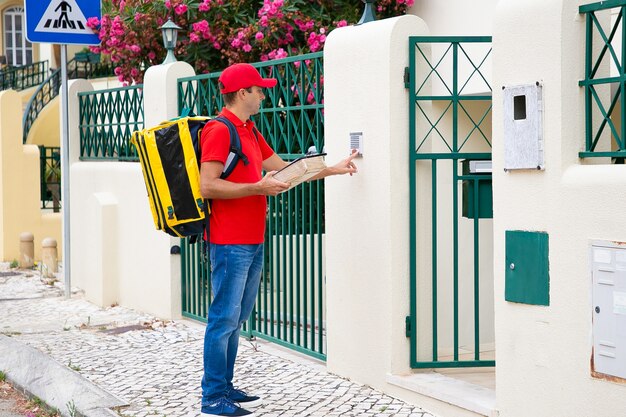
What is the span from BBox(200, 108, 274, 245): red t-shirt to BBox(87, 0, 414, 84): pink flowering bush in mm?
4330

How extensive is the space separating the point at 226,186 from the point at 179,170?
0.42m

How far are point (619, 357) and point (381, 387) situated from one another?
2236 millimetres

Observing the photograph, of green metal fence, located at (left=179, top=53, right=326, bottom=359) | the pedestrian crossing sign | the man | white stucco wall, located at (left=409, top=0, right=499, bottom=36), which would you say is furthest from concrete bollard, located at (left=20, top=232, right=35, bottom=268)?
the man

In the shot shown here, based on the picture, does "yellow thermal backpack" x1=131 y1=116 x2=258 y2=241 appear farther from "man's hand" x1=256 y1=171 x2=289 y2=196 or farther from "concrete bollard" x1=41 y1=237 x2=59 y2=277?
"concrete bollard" x1=41 y1=237 x2=59 y2=277

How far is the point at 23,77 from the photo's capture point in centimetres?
2898

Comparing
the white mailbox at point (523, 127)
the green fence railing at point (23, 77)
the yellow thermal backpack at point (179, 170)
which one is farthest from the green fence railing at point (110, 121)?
the green fence railing at point (23, 77)

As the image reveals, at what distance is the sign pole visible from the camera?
11.4 m

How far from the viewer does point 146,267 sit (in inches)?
413

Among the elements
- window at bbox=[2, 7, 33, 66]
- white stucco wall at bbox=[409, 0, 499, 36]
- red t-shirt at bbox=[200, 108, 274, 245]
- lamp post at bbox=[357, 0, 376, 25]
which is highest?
window at bbox=[2, 7, 33, 66]

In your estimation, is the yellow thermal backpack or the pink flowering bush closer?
the yellow thermal backpack

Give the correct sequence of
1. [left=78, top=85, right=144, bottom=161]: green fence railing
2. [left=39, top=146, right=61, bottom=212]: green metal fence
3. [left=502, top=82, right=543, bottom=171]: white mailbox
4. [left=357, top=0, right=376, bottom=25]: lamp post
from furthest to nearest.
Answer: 1. [left=39, top=146, right=61, bottom=212]: green metal fence
2. [left=78, top=85, right=144, bottom=161]: green fence railing
3. [left=357, top=0, right=376, bottom=25]: lamp post
4. [left=502, top=82, right=543, bottom=171]: white mailbox

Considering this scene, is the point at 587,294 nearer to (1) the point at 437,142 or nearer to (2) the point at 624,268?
(2) the point at 624,268

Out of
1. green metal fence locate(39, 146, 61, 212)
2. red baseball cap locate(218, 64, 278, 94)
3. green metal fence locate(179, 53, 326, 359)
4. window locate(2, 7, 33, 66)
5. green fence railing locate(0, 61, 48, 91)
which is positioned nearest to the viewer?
red baseball cap locate(218, 64, 278, 94)

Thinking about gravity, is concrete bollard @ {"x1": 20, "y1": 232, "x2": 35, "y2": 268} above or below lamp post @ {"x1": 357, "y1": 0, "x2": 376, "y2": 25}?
below
